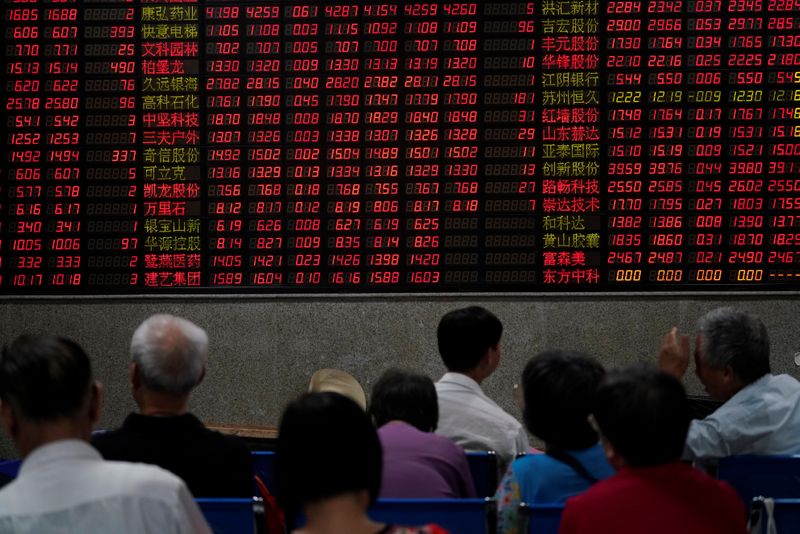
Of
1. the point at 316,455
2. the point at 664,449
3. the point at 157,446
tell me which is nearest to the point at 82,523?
the point at 316,455

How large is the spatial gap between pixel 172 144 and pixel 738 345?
394 centimetres

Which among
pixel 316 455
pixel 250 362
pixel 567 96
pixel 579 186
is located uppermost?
pixel 567 96

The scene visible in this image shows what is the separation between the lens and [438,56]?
21.1 ft

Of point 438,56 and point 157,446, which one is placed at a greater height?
point 438,56

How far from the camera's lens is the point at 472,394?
151 inches

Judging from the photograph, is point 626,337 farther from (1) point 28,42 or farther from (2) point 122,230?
(1) point 28,42

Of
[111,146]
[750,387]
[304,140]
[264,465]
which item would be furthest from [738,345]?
[111,146]

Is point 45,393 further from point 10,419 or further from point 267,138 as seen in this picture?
point 267,138

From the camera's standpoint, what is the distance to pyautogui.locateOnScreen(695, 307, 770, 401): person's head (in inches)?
146

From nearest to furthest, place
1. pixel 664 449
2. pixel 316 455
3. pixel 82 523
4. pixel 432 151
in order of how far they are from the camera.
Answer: pixel 316 455 → pixel 82 523 → pixel 664 449 → pixel 432 151

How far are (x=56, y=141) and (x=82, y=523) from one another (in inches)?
199

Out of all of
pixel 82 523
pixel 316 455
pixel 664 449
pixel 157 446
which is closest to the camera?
pixel 316 455

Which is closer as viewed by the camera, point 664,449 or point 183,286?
point 664,449

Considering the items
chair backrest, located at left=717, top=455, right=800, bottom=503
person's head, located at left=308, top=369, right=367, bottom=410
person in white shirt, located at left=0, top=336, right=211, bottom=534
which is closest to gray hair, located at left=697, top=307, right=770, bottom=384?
chair backrest, located at left=717, top=455, right=800, bottom=503
